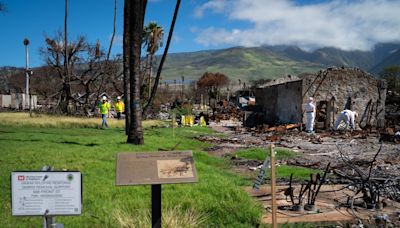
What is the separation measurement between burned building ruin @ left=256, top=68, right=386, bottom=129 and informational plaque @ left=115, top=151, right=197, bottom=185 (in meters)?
21.0

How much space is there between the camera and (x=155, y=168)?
5.00 metres

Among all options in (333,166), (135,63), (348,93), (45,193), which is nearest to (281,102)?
(348,93)

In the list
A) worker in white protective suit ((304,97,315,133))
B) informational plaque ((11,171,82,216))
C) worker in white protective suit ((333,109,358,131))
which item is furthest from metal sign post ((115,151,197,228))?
worker in white protective suit ((333,109,358,131))

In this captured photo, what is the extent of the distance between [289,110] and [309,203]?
69.5ft

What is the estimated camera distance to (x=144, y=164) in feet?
16.6

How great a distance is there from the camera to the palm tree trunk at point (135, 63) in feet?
43.2

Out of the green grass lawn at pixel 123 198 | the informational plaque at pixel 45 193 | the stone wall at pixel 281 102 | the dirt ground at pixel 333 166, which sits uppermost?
the stone wall at pixel 281 102

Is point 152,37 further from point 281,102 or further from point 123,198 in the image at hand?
point 123,198

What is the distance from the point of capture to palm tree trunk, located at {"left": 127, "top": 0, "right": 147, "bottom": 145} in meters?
13.2

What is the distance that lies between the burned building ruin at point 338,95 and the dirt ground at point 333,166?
8.71 ft

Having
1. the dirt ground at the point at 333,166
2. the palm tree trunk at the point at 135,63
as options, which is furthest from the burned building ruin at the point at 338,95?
the palm tree trunk at the point at 135,63

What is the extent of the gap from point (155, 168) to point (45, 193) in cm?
127

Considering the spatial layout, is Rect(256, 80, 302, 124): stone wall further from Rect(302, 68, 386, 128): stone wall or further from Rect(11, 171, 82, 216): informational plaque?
Rect(11, 171, 82, 216): informational plaque

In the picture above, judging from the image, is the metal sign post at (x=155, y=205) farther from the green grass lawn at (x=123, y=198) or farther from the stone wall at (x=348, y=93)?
the stone wall at (x=348, y=93)
